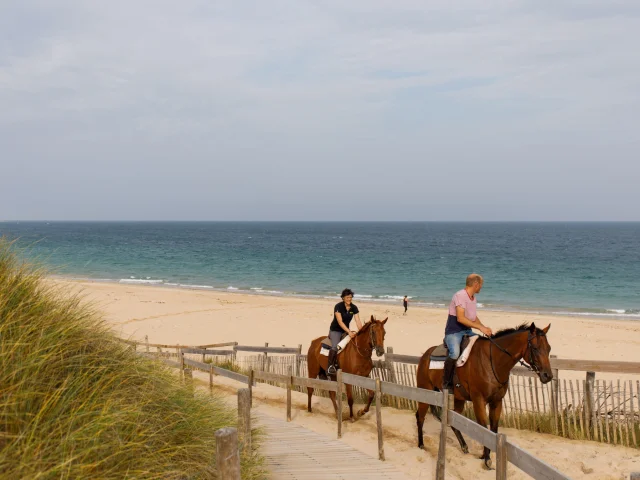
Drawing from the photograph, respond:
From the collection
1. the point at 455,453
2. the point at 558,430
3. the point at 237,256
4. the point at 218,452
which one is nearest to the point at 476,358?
the point at 455,453

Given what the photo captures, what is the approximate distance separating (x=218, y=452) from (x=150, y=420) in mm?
950

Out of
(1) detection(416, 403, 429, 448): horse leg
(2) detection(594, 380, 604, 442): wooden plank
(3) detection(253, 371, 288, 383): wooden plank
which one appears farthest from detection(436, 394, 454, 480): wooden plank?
(3) detection(253, 371, 288, 383): wooden plank

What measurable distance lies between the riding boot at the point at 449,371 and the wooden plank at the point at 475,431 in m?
1.77

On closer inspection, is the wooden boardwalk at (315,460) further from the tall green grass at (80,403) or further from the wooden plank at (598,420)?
the wooden plank at (598,420)

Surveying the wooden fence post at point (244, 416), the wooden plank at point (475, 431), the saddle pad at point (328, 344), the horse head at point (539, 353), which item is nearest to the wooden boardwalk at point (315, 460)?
the wooden fence post at point (244, 416)

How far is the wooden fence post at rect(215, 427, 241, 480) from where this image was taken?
4.84m

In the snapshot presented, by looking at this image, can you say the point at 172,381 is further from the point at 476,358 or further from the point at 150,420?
the point at 476,358

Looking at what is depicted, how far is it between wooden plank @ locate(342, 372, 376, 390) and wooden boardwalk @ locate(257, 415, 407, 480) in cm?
102

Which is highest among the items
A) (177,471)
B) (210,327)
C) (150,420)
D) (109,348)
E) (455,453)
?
(109,348)

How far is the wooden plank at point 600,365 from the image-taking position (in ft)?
31.7

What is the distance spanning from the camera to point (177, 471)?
16.5ft

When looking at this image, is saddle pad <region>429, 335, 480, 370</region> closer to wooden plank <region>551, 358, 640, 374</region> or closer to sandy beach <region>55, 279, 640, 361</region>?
wooden plank <region>551, 358, 640, 374</region>

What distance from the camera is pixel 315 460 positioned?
319 inches

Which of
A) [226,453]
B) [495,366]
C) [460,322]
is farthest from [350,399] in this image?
[226,453]
